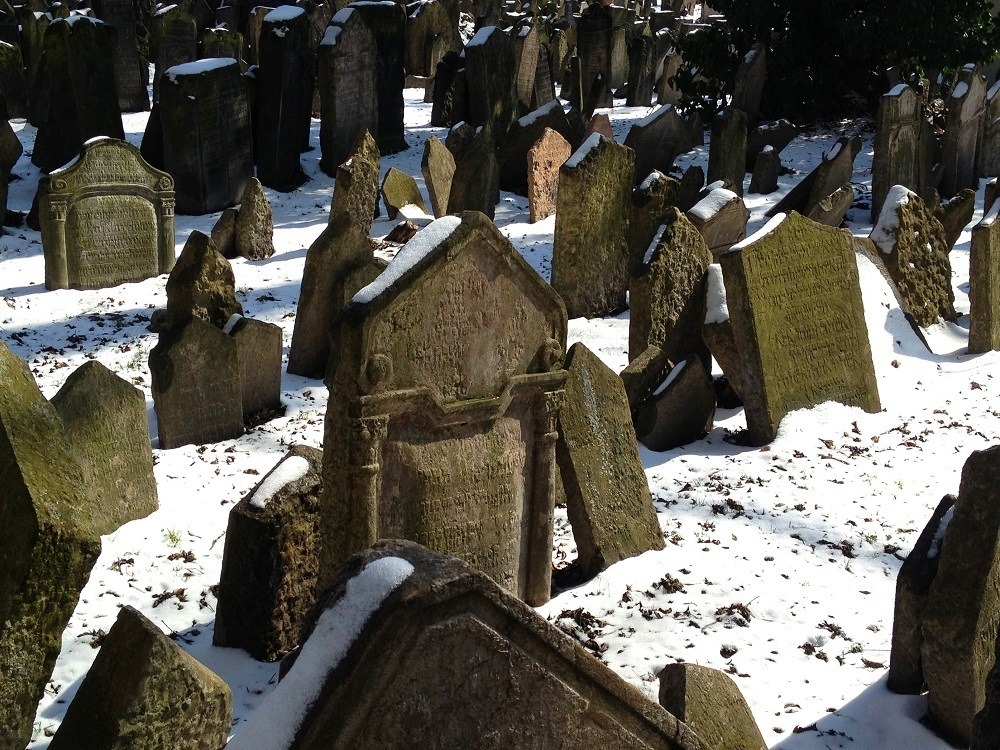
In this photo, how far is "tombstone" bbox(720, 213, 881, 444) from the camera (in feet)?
23.9

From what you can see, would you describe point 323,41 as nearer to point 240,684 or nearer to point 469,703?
point 240,684

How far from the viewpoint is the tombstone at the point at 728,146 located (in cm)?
1396

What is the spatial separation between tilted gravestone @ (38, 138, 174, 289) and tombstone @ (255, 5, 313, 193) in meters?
3.37

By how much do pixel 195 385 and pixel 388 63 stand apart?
8.85 meters

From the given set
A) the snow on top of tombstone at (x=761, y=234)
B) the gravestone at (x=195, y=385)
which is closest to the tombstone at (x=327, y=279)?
the gravestone at (x=195, y=385)

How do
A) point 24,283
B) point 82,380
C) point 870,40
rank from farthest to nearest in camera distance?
point 870,40
point 24,283
point 82,380

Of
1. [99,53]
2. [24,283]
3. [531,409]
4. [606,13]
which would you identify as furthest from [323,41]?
[531,409]

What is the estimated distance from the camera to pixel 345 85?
1432 cm

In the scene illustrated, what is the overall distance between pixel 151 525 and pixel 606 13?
53.9 ft

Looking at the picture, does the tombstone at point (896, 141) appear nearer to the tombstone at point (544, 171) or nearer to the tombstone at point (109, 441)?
the tombstone at point (544, 171)

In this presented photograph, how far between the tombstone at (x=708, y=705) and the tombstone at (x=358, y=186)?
7.45m

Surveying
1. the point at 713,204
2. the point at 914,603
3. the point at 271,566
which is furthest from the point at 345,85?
the point at 914,603

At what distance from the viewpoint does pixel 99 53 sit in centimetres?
1275

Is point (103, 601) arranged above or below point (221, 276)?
below
